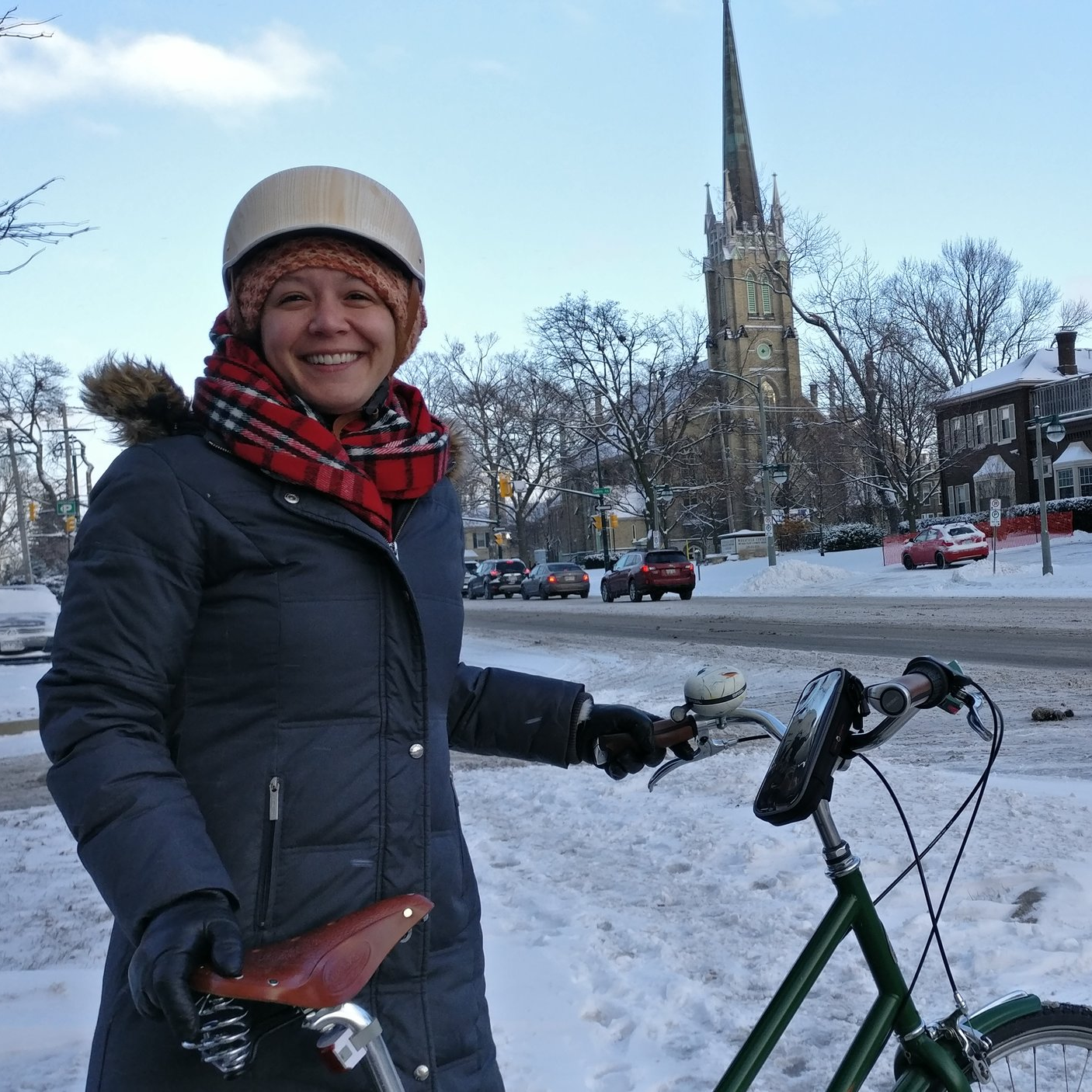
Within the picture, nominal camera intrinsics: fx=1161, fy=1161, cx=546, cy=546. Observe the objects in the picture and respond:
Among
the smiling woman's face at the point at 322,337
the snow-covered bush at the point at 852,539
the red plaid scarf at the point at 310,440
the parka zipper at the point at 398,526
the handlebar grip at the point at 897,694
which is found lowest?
the snow-covered bush at the point at 852,539

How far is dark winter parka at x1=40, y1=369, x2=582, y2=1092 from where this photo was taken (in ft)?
5.25

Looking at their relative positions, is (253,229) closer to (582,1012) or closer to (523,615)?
(582,1012)

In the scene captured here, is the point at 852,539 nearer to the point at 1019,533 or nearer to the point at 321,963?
the point at 1019,533

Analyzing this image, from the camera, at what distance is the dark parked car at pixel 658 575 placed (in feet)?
105

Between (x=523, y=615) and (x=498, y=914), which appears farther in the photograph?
(x=523, y=615)

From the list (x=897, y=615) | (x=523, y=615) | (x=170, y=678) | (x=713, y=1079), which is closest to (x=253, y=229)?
(x=170, y=678)

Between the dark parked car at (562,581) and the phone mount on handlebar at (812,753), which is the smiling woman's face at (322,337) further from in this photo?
the dark parked car at (562,581)

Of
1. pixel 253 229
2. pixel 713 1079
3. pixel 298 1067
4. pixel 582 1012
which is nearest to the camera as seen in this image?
pixel 298 1067

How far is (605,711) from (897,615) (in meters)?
18.6

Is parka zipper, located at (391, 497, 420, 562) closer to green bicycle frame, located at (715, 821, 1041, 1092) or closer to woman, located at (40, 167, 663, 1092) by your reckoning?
woman, located at (40, 167, 663, 1092)

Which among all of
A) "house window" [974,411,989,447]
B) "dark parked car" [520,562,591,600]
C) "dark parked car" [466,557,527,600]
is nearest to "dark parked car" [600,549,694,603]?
"dark parked car" [520,562,591,600]

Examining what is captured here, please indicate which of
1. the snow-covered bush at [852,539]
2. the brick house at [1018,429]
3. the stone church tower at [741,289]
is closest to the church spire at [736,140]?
the stone church tower at [741,289]

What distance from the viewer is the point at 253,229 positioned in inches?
75.9

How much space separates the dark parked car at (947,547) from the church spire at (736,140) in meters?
58.9
